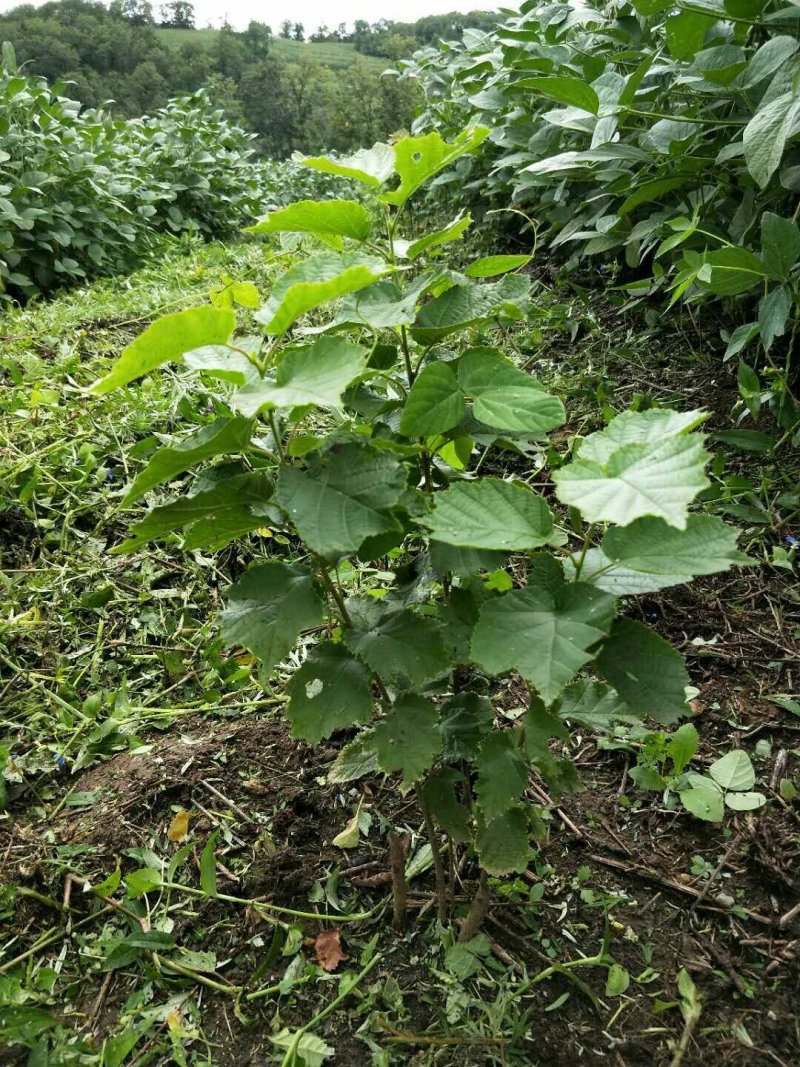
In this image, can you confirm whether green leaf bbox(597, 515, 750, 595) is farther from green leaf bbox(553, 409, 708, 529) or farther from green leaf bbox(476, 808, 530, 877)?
green leaf bbox(476, 808, 530, 877)

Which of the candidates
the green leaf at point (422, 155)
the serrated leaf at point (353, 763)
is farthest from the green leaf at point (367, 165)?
the serrated leaf at point (353, 763)

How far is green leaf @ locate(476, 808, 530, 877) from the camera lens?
2.71ft

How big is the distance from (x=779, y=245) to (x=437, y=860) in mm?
1354

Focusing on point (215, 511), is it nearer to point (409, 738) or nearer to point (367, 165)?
point (409, 738)

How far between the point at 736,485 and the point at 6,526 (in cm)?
176

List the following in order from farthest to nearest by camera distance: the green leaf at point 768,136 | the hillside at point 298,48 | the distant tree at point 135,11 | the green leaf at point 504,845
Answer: the hillside at point 298,48
the distant tree at point 135,11
the green leaf at point 768,136
the green leaf at point 504,845

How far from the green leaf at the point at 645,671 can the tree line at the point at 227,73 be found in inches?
364

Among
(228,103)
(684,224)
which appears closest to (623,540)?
(684,224)

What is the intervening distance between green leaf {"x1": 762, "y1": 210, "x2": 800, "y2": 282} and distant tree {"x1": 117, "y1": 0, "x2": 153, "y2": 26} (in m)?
19.3

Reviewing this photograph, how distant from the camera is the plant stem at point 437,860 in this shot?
0.91 m

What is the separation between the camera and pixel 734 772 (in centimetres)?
113

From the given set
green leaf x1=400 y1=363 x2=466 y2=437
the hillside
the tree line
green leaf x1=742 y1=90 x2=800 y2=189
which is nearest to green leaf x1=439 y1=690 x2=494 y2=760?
green leaf x1=400 y1=363 x2=466 y2=437

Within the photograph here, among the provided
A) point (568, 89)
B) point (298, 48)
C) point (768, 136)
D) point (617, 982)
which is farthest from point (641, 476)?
point (298, 48)

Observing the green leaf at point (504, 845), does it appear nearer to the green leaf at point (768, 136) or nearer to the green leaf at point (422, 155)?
the green leaf at point (422, 155)
